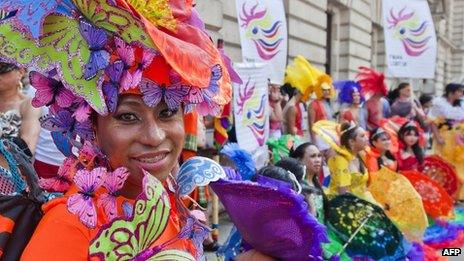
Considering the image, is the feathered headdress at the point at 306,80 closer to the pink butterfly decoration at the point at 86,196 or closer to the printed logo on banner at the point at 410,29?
the printed logo on banner at the point at 410,29

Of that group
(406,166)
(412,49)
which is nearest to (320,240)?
(406,166)

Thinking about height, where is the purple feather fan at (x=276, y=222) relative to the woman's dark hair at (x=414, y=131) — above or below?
above

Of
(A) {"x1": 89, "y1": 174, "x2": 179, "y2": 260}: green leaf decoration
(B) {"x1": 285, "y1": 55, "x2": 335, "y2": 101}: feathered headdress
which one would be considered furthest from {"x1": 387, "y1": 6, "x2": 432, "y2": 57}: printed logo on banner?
(A) {"x1": 89, "y1": 174, "x2": 179, "y2": 260}: green leaf decoration

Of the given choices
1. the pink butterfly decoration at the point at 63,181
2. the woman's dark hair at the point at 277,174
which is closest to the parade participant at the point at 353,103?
the woman's dark hair at the point at 277,174

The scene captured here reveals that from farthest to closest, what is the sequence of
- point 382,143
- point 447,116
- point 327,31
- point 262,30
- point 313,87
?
point 327,31, point 447,116, point 313,87, point 382,143, point 262,30

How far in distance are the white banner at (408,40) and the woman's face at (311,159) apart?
204 inches

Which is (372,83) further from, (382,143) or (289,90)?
(382,143)

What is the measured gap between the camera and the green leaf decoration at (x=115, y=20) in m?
1.45

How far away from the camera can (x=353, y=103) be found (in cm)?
808

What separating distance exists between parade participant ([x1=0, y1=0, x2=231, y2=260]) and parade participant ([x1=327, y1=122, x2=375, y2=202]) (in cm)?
348

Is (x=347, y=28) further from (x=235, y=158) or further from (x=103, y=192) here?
(x=103, y=192)

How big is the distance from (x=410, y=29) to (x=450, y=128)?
1.91 meters

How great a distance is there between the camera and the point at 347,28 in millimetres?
16328

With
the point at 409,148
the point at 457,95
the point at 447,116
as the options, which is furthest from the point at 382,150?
the point at 457,95
